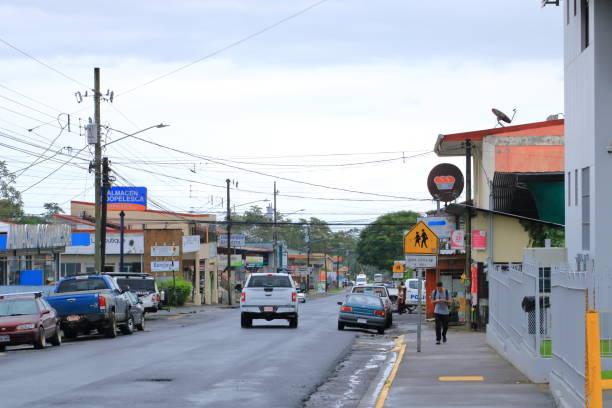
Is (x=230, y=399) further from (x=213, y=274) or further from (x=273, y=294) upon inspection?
(x=213, y=274)

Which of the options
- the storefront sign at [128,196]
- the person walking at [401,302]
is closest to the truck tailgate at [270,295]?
the person walking at [401,302]

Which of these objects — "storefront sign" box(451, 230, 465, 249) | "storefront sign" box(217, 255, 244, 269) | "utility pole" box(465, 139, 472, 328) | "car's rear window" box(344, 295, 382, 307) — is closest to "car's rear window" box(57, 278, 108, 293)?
"car's rear window" box(344, 295, 382, 307)

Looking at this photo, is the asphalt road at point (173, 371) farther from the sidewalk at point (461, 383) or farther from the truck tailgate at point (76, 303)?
the sidewalk at point (461, 383)

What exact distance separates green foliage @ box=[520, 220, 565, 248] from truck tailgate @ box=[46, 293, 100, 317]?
15.7m

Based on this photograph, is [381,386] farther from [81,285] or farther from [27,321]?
[81,285]

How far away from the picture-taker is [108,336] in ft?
104

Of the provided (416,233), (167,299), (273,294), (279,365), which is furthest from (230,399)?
(167,299)

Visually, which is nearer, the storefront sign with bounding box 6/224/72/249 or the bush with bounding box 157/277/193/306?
the storefront sign with bounding box 6/224/72/249

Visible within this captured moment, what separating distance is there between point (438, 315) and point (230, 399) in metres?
13.6

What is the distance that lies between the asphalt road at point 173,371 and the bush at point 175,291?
3438 centimetres

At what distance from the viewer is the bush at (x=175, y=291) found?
214 feet

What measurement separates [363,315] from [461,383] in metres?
19.6

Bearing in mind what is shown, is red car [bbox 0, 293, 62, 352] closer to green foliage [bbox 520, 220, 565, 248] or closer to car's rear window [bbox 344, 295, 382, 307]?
car's rear window [bbox 344, 295, 382, 307]

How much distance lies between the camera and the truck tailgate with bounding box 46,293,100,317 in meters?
30.3
